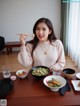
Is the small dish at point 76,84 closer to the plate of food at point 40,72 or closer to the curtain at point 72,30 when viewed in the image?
the plate of food at point 40,72

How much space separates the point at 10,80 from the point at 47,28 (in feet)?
2.36

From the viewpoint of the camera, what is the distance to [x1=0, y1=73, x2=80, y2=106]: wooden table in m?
0.94

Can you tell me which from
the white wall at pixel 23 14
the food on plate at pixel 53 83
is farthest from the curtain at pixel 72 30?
the food on plate at pixel 53 83

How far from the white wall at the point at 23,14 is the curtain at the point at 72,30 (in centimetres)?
66

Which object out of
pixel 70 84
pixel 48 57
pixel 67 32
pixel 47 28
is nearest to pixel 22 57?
pixel 48 57

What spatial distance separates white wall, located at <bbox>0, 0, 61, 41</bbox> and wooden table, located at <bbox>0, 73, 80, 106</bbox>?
12.4ft

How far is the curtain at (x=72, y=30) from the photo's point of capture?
3.20 metres

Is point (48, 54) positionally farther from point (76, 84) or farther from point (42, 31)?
point (76, 84)

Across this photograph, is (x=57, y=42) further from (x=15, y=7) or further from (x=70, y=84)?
(x=15, y=7)

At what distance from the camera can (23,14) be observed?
4.59 m

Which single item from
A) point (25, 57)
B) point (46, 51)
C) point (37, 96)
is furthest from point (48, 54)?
point (37, 96)

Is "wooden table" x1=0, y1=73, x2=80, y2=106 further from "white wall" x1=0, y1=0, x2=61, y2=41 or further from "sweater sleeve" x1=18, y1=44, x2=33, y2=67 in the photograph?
"white wall" x1=0, y1=0, x2=61, y2=41

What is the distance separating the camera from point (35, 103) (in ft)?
3.06

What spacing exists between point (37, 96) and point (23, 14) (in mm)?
3986
